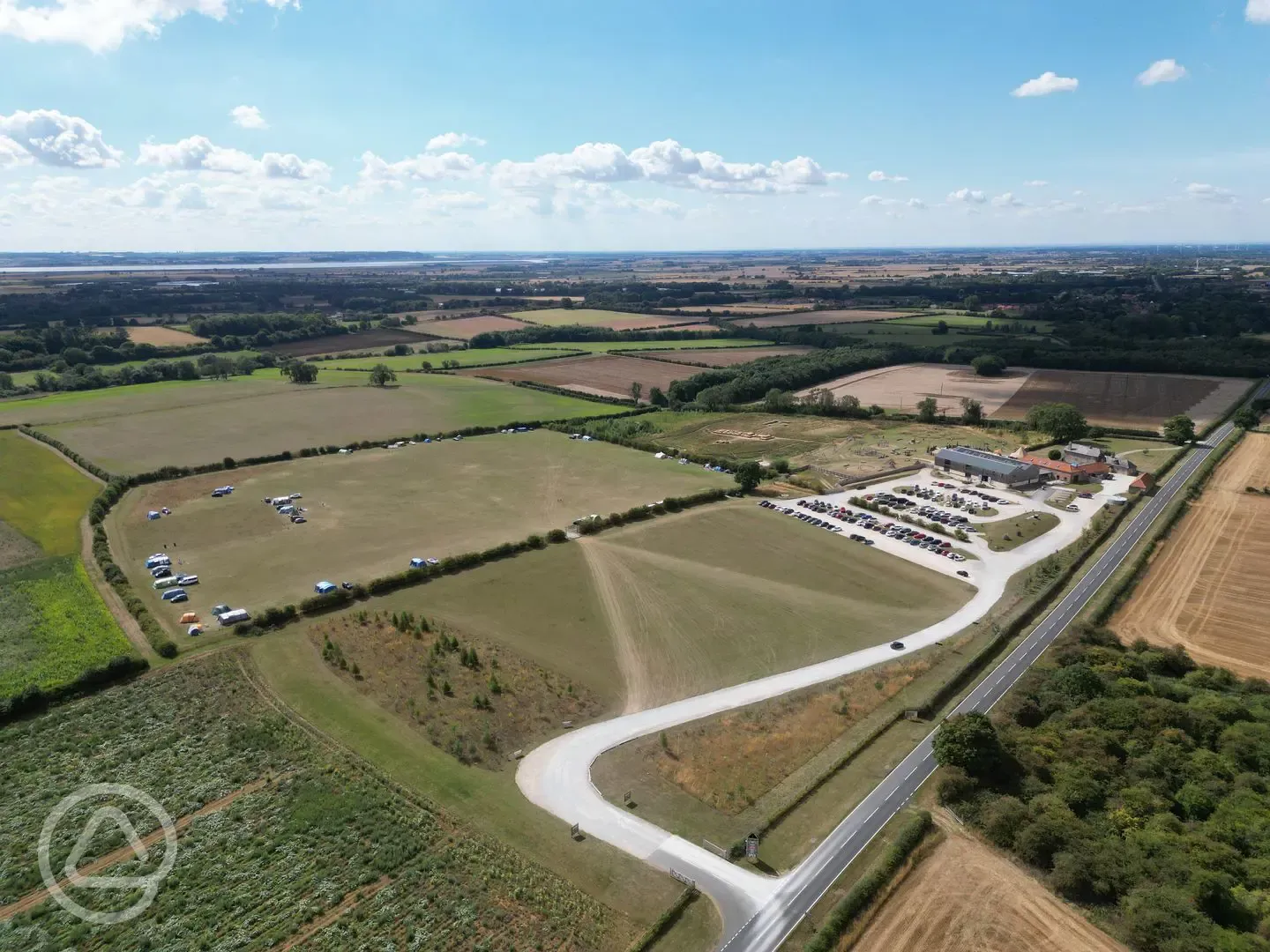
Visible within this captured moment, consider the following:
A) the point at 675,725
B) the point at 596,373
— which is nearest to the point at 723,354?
the point at 596,373

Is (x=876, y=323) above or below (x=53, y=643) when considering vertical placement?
above

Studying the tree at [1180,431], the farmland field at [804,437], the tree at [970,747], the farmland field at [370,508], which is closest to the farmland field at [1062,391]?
the tree at [1180,431]

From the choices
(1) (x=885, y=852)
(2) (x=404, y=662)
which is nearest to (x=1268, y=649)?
(1) (x=885, y=852)

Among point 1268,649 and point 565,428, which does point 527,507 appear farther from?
point 1268,649

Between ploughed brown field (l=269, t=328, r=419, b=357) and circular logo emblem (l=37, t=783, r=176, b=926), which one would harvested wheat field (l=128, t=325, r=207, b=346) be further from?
circular logo emblem (l=37, t=783, r=176, b=926)

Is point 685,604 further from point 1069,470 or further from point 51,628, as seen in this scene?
point 1069,470

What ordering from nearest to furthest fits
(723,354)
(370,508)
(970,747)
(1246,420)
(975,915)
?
(975,915)
(970,747)
(370,508)
(1246,420)
(723,354)
